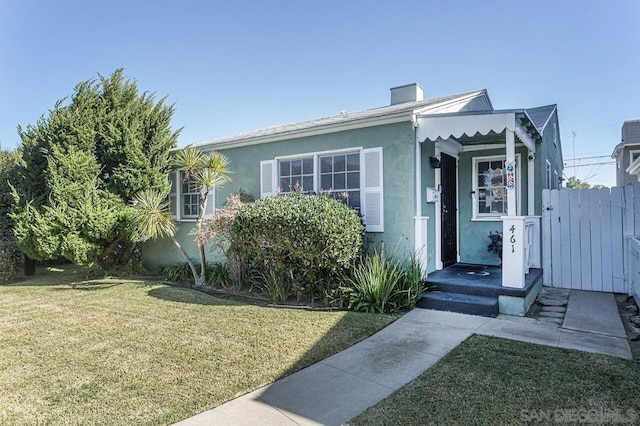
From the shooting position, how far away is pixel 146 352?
4453 mm

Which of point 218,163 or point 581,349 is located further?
point 218,163

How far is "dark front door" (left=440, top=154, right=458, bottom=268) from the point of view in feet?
25.8

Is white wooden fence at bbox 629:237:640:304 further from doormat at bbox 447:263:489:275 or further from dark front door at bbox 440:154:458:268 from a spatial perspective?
dark front door at bbox 440:154:458:268

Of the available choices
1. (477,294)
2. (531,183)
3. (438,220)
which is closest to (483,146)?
(531,183)

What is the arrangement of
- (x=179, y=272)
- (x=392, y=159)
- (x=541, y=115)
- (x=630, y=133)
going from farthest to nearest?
(x=630, y=133), (x=179, y=272), (x=541, y=115), (x=392, y=159)

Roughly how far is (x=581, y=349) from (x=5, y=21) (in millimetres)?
13666

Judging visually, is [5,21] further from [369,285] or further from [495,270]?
[495,270]

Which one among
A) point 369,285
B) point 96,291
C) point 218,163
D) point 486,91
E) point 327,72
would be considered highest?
point 327,72

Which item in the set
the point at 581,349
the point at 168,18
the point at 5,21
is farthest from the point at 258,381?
the point at 5,21

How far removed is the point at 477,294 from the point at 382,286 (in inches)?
63.6

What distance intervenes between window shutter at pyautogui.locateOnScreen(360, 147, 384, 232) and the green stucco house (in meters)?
0.02

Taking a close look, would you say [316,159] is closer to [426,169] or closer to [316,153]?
[316,153]

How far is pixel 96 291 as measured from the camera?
829cm

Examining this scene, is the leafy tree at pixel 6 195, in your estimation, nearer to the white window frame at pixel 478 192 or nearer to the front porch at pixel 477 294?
the front porch at pixel 477 294
